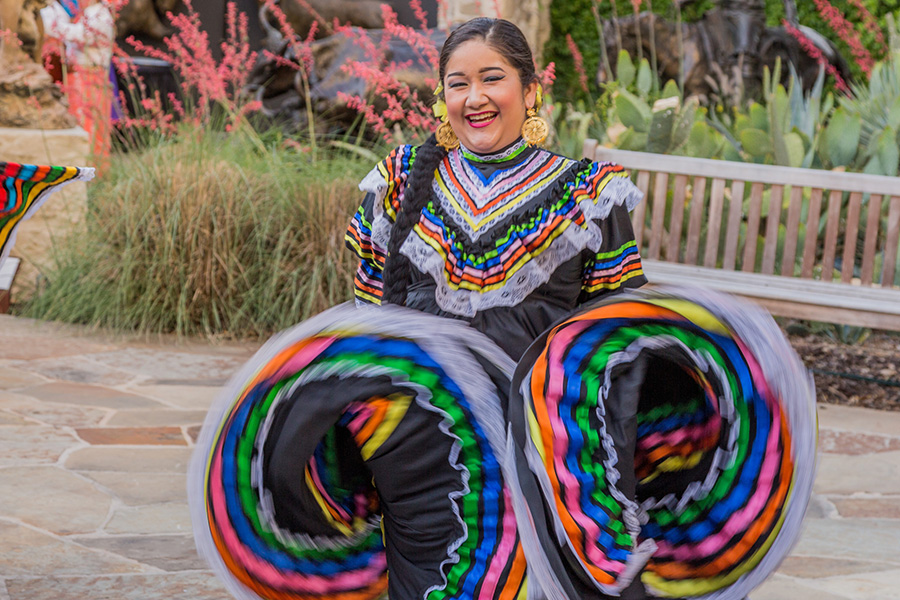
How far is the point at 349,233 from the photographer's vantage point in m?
2.30

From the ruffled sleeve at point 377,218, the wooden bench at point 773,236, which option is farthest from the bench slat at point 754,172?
the ruffled sleeve at point 377,218

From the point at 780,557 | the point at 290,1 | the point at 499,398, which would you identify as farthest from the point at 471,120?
the point at 290,1

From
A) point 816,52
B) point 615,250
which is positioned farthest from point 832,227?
point 816,52

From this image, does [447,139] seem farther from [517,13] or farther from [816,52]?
[816,52]

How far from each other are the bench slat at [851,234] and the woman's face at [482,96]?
3.52 metres

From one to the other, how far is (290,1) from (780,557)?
11773 mm

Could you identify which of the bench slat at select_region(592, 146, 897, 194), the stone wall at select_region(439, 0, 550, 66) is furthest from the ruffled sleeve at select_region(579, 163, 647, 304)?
the stone wall at select_region(439, 0, 550, 66)

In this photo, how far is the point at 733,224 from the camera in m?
5.29

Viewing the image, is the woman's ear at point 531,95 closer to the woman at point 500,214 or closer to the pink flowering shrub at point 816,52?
the woman at point 500,214

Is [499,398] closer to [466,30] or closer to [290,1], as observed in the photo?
[466,30]

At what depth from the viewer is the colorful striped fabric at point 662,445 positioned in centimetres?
168

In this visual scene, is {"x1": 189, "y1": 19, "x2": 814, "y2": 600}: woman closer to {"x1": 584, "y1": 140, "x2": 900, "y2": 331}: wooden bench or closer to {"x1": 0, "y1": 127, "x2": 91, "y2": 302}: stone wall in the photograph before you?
{"x1": 584, "y1": 140, "x2": 900, "y2": 331}: wooden bench

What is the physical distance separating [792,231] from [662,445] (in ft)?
12.0

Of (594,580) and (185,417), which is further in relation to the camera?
(185,417)
